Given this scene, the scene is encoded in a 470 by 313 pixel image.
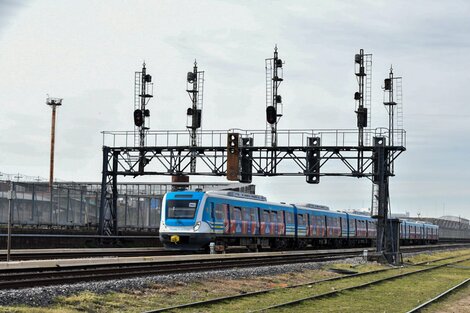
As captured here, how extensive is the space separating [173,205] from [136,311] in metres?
22.5

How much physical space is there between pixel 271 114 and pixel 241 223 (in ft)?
41.1

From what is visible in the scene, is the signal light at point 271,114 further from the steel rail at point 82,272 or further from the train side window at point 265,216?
the steel rail at point 82,272

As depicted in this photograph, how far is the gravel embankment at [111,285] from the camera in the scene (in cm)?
1637

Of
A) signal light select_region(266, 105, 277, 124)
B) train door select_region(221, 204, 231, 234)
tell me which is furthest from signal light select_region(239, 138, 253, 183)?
Answer: train door select_region(221, 204, 231, 234)

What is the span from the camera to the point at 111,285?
19.6 metres

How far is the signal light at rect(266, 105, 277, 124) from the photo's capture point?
171ft

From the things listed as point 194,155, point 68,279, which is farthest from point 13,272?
point 194,155

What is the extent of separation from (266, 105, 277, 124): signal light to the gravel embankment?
23.0m

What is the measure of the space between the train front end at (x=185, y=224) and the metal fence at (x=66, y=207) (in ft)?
25.0

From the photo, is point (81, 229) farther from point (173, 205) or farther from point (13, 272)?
point (13, 272)

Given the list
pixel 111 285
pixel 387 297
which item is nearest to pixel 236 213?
pixel 387 297

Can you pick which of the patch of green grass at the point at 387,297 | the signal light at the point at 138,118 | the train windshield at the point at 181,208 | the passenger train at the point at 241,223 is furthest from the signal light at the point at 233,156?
the patch of green grass at the point at 387,297

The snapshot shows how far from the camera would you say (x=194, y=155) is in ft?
169

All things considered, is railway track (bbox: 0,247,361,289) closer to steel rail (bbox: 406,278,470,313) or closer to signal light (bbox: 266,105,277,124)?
steel rail (bbox: 406,278,470,313)
